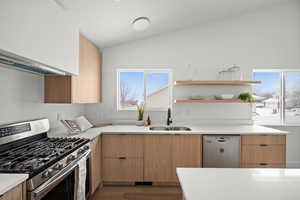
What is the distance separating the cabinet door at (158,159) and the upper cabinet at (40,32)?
4.97 ft

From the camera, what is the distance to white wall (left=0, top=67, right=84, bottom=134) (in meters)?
1.81

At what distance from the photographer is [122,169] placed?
292cm

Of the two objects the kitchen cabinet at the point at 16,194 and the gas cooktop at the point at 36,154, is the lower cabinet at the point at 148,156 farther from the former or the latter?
the kitchen cabinet at the point at 16,194

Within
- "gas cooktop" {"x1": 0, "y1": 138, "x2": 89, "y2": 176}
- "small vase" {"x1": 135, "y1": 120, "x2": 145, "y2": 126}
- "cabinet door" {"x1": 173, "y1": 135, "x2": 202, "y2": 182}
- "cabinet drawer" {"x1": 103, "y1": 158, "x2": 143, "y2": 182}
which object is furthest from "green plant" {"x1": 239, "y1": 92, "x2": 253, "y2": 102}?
"gas cooktop" {"x1": 0, "y1": 138, "x2": 89, "y2": 176}

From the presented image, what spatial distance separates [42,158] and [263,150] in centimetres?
290

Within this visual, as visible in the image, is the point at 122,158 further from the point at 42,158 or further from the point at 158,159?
the point at 42,158

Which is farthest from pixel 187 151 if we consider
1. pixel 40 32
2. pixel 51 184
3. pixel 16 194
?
pixel 40 32

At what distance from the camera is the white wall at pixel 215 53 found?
11.6 ft

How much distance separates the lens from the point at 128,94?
3.69m

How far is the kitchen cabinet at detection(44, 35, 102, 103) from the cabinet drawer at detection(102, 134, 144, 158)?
70 cm

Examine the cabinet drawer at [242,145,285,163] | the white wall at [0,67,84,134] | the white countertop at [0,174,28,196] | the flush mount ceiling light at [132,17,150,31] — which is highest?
the flush mount ceiling light at [132,17,150,31]

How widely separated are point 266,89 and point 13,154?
405 centimetres

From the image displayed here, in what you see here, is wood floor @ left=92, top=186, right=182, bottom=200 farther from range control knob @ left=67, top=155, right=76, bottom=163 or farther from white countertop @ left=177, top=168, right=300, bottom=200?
white countertop @ left=177, top=168, right=300, bottom=200

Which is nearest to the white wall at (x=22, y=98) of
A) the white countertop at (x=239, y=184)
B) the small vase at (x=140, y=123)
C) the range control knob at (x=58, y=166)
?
the range control knob at (x=58, y=166)
